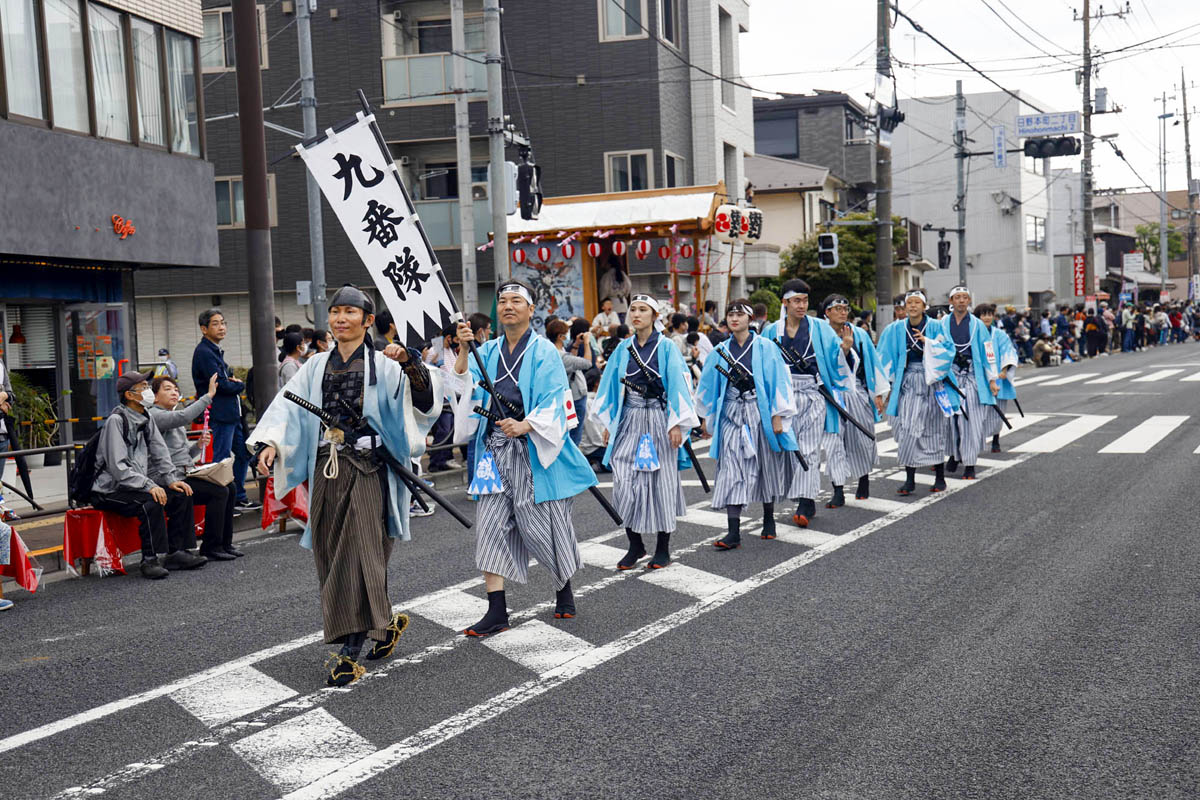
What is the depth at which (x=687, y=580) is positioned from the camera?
7.76 meters

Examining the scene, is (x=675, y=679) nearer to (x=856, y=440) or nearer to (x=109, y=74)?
(x=856, y=440)

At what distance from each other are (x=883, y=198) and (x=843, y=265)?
15.9 meters

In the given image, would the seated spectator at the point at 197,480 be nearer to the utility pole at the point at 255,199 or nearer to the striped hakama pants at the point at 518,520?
the utility pole at the point at 255,199

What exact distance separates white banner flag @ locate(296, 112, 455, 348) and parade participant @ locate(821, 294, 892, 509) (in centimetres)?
474

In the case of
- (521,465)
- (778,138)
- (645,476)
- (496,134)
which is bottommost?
(645,476)

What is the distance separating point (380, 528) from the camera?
5926 mm

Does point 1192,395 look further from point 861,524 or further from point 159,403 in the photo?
point 159,403

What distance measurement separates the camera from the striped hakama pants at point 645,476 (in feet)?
26.8

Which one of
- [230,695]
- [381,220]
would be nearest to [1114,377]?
[381,220]

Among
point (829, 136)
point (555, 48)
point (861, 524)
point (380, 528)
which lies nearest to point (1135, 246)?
point (829, 136)

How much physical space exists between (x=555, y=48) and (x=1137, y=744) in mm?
25767

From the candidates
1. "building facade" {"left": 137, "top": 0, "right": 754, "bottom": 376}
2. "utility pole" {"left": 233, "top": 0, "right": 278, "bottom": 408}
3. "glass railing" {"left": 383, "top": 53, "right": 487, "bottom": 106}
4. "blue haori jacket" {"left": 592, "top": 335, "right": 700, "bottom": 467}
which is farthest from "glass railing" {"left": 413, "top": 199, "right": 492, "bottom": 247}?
"blue haori jacket" {"left": 592, "top": 335, "right": 700, "bottom": 467}

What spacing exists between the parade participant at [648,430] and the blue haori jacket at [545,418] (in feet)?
4.99

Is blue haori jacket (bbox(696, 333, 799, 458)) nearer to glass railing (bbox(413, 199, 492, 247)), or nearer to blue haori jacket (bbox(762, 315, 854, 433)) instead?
blue haori jacket (bbox(762, 315, 854, 433))
